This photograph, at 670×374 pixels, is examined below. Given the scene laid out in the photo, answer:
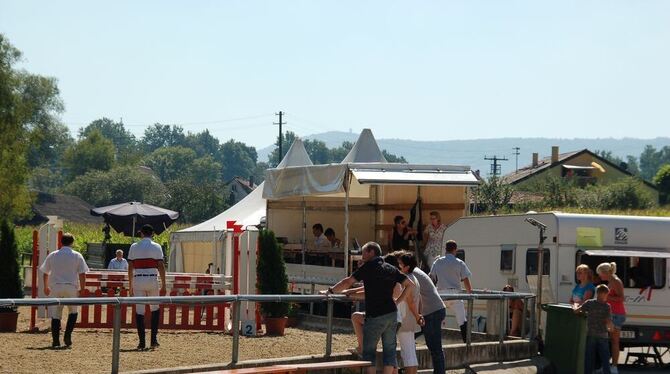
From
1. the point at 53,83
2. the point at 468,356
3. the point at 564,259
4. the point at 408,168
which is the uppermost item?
the point at 53,83

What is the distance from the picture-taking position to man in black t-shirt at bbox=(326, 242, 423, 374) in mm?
13438

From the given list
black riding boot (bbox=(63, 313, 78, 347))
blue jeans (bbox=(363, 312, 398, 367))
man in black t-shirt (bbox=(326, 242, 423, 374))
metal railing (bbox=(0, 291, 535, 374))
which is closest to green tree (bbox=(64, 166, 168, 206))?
black riding boot (bbox=(63, 313, 78, 347))

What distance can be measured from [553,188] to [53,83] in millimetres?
47239

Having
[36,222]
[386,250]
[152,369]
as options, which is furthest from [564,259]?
[36,222]

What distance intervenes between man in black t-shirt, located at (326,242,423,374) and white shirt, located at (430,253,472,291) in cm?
442

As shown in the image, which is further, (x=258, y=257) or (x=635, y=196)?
(x=635, y=196)

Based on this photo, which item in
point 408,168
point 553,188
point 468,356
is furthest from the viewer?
point 553,188

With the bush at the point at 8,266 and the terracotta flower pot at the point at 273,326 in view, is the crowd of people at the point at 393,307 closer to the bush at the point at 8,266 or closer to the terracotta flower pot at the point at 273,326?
the terracotta flower pot at the point at 273,326

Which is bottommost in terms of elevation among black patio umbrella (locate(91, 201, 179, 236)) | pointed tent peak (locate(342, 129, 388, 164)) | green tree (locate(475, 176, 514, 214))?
black patio umbrella (locate(91, 201, 179, 236))

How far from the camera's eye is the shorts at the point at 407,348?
46.1ft

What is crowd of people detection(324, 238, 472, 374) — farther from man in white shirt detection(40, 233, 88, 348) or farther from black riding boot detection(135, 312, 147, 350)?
man in white shirt detection(40, 233, 88, 348)

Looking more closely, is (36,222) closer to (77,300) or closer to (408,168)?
(408,168)

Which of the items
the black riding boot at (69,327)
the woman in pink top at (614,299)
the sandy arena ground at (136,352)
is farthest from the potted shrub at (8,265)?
the woman in pink top at (614,299)

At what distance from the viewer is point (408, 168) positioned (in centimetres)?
2319
